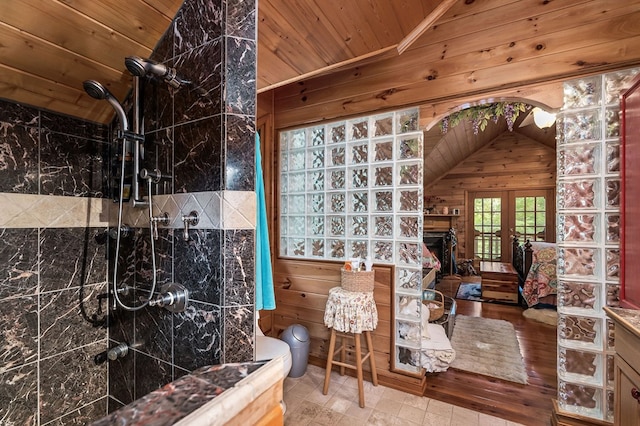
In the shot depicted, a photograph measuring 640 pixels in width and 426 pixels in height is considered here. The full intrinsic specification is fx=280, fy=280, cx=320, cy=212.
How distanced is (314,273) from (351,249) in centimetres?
41

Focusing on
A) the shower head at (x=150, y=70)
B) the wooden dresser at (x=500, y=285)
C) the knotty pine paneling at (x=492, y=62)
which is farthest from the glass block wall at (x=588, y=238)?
the wooden dresser at (x=500, y=285)

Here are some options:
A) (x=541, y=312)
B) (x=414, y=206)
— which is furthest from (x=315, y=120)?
(x=541, y=312)

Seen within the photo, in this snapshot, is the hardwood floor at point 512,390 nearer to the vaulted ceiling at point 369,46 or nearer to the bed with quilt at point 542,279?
the bed with quilt at point 542,279

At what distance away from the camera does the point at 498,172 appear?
21.4 ft

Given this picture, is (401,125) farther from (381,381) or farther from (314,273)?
(381,381)

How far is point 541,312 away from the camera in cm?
359

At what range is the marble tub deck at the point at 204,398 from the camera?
0.59 meters

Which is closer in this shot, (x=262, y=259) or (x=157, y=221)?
(x=157, y=221)

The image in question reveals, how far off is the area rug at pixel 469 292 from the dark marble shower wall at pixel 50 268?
4588 millimetres

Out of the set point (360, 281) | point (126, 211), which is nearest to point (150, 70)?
point (126, 211)

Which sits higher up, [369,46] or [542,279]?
[369,46]

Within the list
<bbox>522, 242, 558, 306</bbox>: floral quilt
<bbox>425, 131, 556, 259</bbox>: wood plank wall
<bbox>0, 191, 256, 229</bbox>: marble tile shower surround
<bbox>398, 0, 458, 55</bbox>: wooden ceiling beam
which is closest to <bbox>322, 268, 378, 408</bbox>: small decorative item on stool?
<bbox>0, 191, 256, 229</bbox>: marble tile shower surround

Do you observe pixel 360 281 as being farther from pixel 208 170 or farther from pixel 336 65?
pixel 336 65

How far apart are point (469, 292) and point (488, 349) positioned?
91.1 inches
